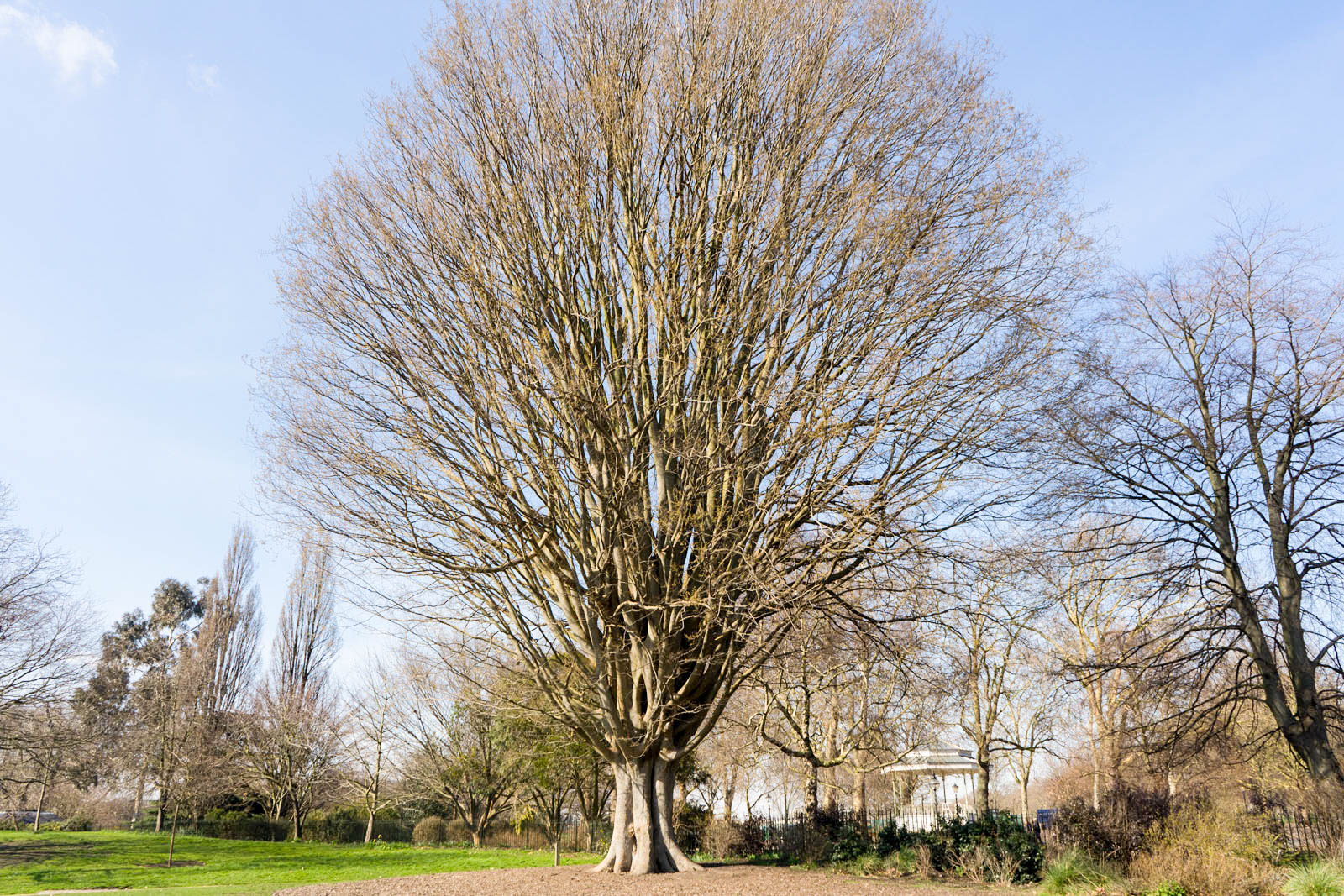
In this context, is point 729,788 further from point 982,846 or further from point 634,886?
point 634,886

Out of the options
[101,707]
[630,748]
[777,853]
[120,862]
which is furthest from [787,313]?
[101,707]

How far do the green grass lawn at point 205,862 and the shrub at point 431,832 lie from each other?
1.78 m

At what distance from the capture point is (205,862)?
19.7m

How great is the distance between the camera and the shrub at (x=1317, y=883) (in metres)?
8.68

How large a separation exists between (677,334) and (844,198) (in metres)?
2.70

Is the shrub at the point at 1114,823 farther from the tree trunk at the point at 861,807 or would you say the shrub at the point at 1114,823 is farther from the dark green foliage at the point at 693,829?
the dark green foliage at the point at 693,829

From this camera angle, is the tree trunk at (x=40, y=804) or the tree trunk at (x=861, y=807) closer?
the tree trunk at (x=861, y=807)

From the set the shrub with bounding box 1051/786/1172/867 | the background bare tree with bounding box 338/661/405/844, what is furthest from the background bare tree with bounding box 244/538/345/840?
the shrub with bounding box 1051/786/1172/867

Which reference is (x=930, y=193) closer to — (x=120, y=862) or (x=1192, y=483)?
(x=1192, y=483)

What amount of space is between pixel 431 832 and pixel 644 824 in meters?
19.8

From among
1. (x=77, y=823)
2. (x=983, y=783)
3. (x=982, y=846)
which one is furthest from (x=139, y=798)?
(x=982, y=846)

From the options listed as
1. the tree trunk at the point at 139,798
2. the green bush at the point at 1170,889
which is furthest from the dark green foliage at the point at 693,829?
the tree trunk at the point at 139,798

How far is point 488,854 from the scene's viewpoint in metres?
21.1

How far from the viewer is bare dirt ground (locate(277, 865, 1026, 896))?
10102mm
